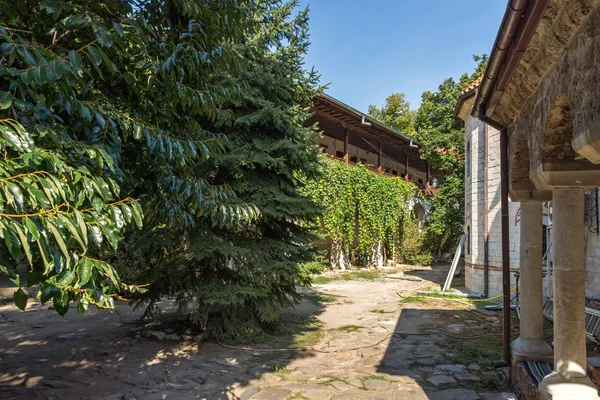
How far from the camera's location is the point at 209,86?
3.59 metres

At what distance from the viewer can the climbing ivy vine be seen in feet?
55.1

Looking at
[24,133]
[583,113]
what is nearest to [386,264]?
[583,113]

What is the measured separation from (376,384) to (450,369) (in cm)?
130

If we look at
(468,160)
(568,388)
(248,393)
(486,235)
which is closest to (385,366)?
(248,393)

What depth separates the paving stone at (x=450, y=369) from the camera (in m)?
5.85

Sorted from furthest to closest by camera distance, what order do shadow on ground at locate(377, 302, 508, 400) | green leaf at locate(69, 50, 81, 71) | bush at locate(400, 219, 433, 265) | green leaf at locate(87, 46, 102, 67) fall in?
1. bush at locate(400, 219, 433, 265)
2. shadow on ground at locate(377, 302, 508, 400)
3. green leaf at locate(87, 46, 102, 67)
4. green leaf at locate(69, 50, 81, 71)

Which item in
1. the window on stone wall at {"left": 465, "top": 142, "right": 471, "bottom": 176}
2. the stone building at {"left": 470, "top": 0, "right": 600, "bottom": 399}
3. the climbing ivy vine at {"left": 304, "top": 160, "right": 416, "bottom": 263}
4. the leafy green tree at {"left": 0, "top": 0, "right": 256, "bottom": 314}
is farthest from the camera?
the climbing ivy vine at {"left": 304, "top": 160, "right": 416, "bottom": 263}

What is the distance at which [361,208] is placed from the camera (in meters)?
18.5

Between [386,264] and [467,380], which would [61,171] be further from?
[386,264]

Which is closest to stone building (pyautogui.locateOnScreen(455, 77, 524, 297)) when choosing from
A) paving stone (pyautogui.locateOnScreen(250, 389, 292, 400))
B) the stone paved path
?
the stone paved path

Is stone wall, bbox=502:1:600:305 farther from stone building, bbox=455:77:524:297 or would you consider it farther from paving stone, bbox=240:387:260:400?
stone building, bbox=455:77:524:297

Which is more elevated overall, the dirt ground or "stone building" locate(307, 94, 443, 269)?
"stone building" locate(307, 94, 443, 269)

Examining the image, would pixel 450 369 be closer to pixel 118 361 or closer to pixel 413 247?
pixel 118 361

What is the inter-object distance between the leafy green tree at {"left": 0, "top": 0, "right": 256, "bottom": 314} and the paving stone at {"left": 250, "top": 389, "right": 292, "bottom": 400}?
244cm
